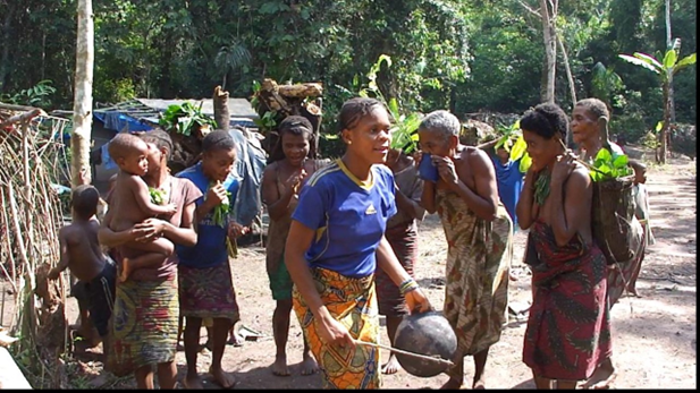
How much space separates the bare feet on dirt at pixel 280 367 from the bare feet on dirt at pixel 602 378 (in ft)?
6.31

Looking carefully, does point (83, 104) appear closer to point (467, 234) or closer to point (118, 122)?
point (467, 234)

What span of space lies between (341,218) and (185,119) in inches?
97.8

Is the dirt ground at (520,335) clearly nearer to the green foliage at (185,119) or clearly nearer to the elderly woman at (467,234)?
the elderly woman at (467,234)

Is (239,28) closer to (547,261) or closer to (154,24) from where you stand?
(154,24)

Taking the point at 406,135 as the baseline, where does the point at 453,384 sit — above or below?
below

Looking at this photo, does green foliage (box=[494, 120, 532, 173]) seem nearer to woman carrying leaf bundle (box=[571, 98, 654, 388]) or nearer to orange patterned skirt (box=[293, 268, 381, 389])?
woman carrying leaf bundle (box=[571, 98, 654, 388])

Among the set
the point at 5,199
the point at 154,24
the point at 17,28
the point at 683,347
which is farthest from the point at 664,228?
the point at 17,28

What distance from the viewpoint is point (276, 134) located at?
5.08 m

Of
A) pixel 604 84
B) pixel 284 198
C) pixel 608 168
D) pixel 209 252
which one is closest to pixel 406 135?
pixel 284 198

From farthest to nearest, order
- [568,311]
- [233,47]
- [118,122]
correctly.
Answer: [233,47] → [118,122] → [568,311]

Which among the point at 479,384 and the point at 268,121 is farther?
the point at 268,121

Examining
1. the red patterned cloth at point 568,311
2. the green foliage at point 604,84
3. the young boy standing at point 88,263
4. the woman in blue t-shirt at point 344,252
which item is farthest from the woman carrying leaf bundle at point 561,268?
the green foliage at point 604,84

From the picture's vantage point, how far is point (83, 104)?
6.35 m

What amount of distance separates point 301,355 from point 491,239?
72.7 inches
